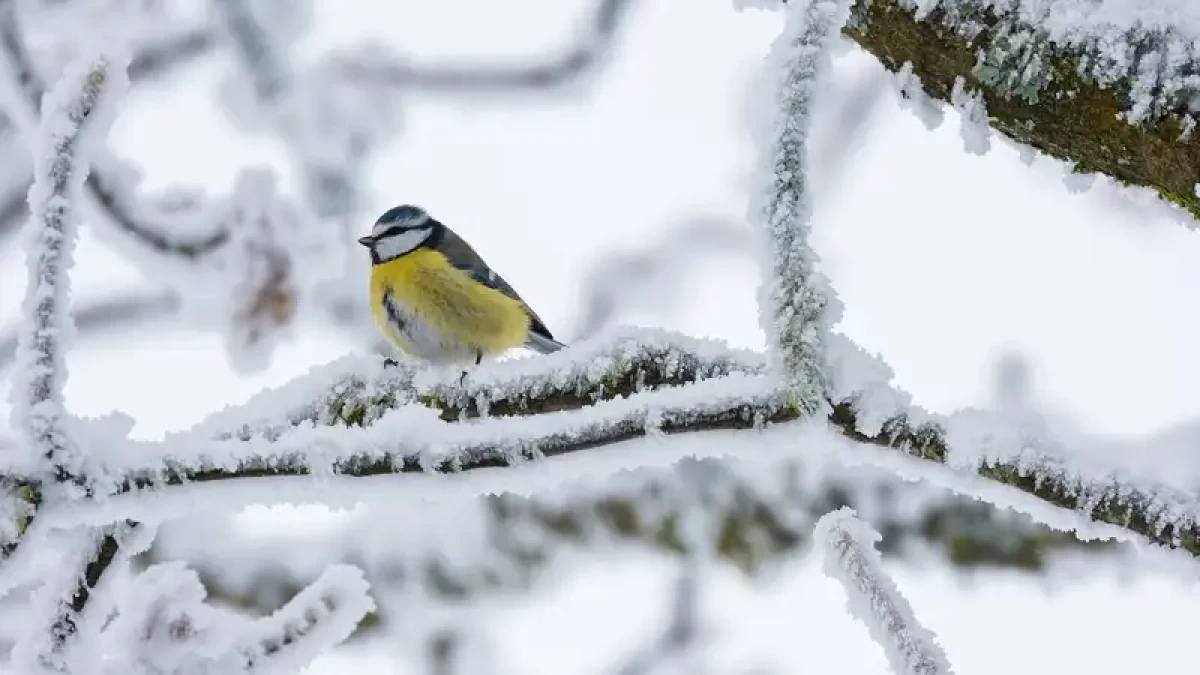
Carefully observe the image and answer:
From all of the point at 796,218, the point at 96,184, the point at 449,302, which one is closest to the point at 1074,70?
the point at 796,218

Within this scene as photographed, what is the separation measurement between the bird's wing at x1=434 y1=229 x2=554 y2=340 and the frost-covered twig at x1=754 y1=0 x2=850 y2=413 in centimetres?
230

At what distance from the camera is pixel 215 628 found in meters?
0.99

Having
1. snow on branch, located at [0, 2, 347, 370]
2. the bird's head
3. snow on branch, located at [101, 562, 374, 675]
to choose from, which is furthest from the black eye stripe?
snow on branch, located at [101, 562, 374, 675]

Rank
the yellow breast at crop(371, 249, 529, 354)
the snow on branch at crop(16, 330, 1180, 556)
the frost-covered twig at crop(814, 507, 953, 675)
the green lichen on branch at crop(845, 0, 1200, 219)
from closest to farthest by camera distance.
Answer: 1. the frost-covered twig at crop(814, 507, 953, 675)
2. the snow on branch at crop(16, 330, 1180, 556)
3. the green lichen on branch at crop(845, 0, 1200, 219)
4. the yellow breast at crop(371, 249, 529, 354)

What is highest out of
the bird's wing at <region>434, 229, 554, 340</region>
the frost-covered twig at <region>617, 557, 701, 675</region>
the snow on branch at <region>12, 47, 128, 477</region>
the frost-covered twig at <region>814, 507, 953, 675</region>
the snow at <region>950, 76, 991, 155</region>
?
the snow at <region>950, 76, 991, 155</region>

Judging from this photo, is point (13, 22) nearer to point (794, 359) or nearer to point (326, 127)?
point (326, 127)

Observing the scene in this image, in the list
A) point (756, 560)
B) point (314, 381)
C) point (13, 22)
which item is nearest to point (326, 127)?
point (13, 22)

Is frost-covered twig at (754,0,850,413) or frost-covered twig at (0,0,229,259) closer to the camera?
frost-covered twig at (754,0,850,413)

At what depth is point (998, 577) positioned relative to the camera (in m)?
1.91

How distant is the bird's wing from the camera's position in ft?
10.6

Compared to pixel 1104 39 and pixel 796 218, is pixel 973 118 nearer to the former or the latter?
pixel 1104 39

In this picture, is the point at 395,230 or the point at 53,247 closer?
the point at 53,247

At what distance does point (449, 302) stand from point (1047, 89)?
2141 millimetres

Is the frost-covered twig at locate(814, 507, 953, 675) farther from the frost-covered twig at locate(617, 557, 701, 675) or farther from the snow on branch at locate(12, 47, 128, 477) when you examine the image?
the frost-covered twig at locate(617, 557, 701, 675)
